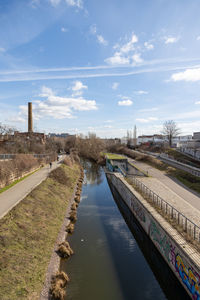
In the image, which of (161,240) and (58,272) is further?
(161,240)

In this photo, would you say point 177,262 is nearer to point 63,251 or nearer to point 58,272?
point 58,272

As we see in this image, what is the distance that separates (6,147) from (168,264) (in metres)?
32.5

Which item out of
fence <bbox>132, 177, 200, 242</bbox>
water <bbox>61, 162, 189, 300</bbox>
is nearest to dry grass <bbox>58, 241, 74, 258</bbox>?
water <bbox>61, 162, 189, 300</bbox>

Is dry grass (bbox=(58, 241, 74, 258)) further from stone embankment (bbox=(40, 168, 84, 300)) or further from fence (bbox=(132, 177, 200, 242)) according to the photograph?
fence (bbox=(132, 177, 200, 242))

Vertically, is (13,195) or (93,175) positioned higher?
(13,195)

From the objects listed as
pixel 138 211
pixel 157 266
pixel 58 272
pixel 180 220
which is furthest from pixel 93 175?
pixel 58 272

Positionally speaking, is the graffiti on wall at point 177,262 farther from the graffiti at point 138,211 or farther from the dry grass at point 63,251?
the dry grass at point 63,251

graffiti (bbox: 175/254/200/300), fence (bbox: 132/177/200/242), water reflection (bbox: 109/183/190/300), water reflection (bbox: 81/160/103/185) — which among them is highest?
fence (bbox: 132/177/200/242)

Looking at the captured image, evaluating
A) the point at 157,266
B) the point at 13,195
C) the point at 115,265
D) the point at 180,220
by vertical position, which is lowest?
the point at 157,266

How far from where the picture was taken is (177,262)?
25.7ft

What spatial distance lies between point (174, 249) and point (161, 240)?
1512 mm

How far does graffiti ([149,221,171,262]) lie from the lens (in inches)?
348

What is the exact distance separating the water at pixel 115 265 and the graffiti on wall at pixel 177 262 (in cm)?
78

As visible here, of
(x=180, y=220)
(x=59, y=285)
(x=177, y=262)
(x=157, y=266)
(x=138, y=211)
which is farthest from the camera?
(x=138, y=211)
